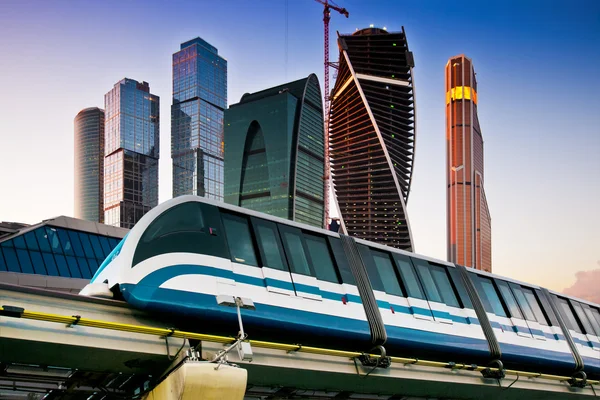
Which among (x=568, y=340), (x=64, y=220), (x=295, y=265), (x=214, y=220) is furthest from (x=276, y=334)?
(x=64, y=220)

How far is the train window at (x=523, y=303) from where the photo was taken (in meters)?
18.3

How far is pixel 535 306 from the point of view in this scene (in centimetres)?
1905

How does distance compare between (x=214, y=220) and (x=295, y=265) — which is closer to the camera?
(x=214, y=220)

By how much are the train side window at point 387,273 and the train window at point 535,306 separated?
21.0 feet

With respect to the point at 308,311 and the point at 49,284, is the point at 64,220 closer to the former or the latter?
the point at 49,284

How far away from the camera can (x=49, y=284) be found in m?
41.6

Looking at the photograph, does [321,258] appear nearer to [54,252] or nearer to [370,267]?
[370,267]

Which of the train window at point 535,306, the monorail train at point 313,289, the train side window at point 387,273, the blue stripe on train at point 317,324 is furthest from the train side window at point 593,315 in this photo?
the train side window at point 387,273

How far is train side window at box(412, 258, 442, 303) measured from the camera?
1522 cm

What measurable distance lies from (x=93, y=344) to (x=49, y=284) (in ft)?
116

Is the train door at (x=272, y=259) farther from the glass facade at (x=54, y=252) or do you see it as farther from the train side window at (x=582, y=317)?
the glass facade at (x=54, y=252)

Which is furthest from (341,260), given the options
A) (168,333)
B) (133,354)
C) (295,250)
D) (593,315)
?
(593,315)

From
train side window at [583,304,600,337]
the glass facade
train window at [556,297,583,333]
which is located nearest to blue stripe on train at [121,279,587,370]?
train window at [556,297,583,333]

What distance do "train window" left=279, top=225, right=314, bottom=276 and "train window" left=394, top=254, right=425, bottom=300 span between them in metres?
3.09
